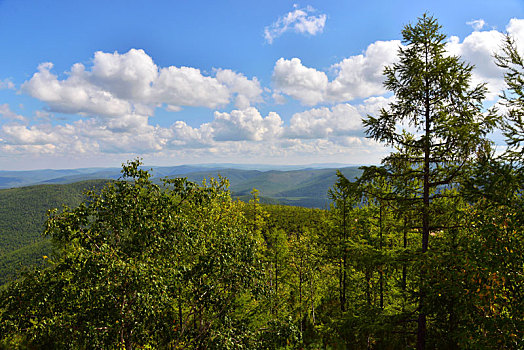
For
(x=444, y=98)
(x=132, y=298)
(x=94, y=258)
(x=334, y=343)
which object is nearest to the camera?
(x=94, y=258)

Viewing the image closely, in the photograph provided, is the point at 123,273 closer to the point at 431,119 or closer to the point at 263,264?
the point at 263,264

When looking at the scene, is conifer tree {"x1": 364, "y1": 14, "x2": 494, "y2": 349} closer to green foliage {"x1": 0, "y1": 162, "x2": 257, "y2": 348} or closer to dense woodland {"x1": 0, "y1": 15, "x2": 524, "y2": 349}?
dense woodland {"x1": 0, "y1": 15, "x2": 524, "y2": 349}

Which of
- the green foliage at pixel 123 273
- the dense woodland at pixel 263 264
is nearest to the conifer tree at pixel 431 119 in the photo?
the dense woodland at pixel 263 264

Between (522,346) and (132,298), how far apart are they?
9.75m

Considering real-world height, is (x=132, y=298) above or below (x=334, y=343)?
above

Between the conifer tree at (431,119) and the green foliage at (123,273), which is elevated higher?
the conifer tree at (431,119)

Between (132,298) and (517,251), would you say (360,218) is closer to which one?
(517,251)

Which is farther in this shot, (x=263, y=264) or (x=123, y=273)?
(x=263, y=264)

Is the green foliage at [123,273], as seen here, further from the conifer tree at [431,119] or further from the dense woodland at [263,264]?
the conifer tree at [431,119]

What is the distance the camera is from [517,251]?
20.4ft

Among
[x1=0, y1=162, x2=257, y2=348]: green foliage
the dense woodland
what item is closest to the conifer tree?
the dense woodland

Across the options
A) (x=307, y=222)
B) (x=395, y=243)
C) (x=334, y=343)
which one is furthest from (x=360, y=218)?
(x=307, y=222)

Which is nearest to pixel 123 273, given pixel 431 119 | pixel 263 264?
pixel 263 264

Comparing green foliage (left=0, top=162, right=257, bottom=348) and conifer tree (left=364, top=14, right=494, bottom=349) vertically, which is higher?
conifer tree (left=364, top=14, right=494, bottom=349)
